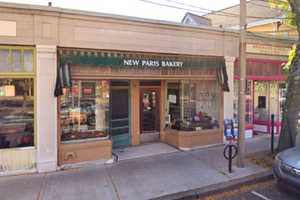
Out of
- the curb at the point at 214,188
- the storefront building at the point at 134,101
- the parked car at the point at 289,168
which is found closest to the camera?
the parked car at the point at 289,168

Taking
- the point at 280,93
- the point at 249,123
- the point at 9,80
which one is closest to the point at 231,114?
the point at 249,123

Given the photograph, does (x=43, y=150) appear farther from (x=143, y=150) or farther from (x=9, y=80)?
(x=143, y=150)

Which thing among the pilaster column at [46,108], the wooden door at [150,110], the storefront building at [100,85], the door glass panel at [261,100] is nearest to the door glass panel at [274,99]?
the door glass panel at [261,100]

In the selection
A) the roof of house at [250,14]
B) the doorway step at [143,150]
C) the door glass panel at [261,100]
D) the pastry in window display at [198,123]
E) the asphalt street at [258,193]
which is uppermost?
the roof of house at [250,14]

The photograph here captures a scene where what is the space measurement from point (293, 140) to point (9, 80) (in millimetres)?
8174

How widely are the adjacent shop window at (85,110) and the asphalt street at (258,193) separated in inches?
159

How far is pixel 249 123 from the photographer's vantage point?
11266mm

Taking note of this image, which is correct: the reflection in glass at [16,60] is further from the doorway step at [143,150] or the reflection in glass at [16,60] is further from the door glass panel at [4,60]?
the doorway step at [143,150]

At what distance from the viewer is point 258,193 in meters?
5.88

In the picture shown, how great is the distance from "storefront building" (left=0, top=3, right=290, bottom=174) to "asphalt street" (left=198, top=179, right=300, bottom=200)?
Result: 127 inches

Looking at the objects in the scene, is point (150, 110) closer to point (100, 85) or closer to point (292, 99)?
point (100, 85)

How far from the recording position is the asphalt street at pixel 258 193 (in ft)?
18.3

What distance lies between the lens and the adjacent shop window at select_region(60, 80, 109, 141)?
782 cm

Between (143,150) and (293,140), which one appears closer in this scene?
(293,140)
